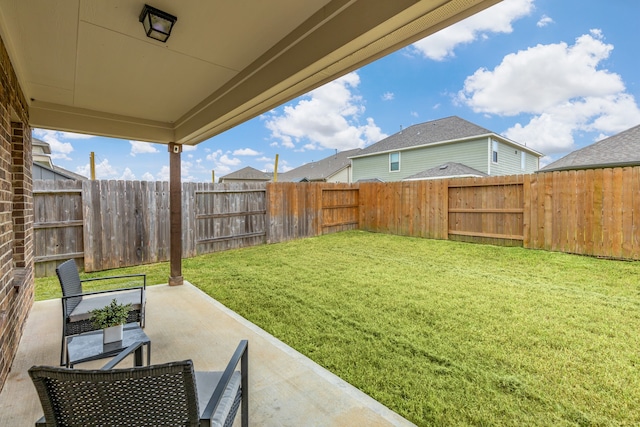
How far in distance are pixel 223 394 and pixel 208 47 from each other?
2303 mm

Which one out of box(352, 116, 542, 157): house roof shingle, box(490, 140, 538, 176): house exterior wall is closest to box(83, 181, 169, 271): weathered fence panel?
box(352, 116, 542, 157): house roof shingle

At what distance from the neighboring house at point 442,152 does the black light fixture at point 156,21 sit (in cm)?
1430

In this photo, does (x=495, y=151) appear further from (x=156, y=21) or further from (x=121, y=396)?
(x=121, y=396)

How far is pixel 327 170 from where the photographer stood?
22641mm

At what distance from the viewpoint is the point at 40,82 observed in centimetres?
300

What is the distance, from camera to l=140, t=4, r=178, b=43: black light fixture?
5.99ft

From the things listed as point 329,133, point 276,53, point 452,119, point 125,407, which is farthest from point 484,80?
point 125,407

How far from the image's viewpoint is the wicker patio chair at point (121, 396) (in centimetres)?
102

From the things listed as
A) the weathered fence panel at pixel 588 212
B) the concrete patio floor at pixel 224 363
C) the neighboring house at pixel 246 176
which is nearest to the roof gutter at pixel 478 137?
the weathered fence panel at pixel 588 212

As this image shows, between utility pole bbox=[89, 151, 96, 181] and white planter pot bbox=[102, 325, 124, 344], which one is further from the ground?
utility pole bbox=[89, 151, 96, 181]

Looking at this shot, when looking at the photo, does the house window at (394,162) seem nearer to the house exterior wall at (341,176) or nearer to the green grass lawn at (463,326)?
the house exterior wall at (341,176)

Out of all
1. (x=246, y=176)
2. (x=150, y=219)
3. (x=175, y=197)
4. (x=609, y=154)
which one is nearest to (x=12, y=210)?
(x=175, y=197)

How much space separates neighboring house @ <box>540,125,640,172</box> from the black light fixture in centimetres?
1031

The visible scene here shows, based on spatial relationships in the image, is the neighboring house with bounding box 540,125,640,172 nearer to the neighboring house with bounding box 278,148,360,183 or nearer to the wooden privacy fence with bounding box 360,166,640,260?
the wooden privacy fence with bounding box 360,166,640,260
